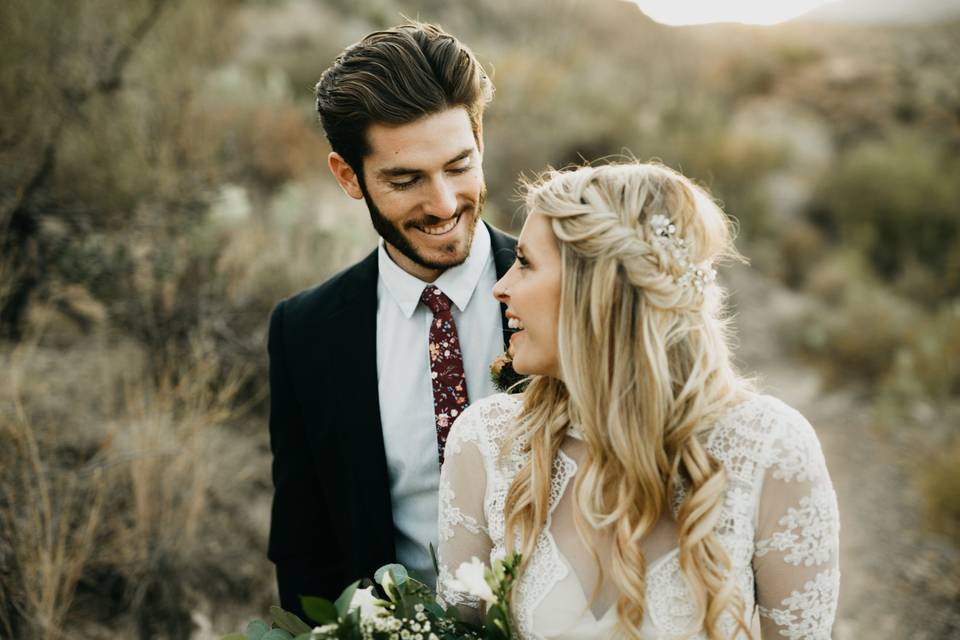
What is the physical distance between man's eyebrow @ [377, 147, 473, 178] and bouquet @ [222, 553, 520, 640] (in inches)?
49.0

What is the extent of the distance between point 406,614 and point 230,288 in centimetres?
359

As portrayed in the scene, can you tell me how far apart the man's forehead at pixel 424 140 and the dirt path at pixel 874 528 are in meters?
2.45

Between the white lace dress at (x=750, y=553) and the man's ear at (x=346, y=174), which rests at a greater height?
the man's ear at (x=346, y=174)

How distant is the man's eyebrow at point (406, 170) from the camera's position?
2379 mm

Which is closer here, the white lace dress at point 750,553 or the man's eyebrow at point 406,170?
the white lace dress at point 750,553

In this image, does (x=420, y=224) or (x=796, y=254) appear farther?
(x=796, y=254)

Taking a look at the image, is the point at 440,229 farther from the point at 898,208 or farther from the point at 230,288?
the point at 898,208

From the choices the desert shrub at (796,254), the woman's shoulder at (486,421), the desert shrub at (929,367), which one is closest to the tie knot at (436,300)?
the woman's shoulder at (486,421)

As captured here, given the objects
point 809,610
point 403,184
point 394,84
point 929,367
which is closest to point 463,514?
point 809,610

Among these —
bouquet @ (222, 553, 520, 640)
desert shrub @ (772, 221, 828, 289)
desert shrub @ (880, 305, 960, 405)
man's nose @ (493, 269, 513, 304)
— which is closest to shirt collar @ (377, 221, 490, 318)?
man's nose @ (493, 269, 513, 304)

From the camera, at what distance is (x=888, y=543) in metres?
4.84

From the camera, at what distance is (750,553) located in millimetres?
1656

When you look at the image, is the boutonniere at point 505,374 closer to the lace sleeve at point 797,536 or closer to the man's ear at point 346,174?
the lace sleeve at point 797,536

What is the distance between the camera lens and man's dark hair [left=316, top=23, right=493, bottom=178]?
2377mm
